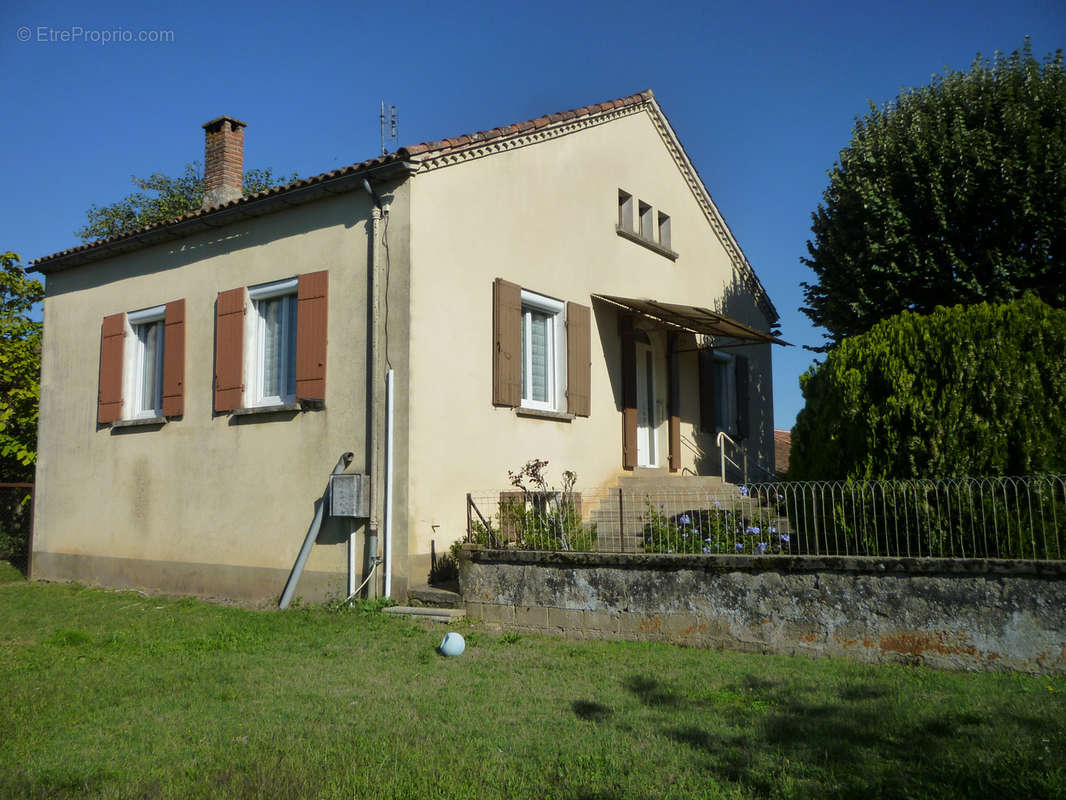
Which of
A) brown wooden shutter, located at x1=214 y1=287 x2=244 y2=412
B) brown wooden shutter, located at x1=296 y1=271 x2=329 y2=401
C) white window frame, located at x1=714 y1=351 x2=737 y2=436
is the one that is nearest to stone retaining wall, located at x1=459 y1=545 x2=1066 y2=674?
brown wooden shutter, located at x1=296 y1=271 x2=329 y2=401

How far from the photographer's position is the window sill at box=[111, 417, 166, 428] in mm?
11992

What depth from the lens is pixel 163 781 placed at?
13.5ft

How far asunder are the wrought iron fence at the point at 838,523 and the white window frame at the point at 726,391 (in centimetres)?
615

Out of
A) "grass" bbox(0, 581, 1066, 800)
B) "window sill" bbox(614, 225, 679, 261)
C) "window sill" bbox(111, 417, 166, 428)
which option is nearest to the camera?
"grass" bbox(0, 581, 1066, 800)

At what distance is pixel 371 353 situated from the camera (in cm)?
967

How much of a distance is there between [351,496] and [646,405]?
20.1 feet

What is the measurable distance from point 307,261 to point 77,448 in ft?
18.4

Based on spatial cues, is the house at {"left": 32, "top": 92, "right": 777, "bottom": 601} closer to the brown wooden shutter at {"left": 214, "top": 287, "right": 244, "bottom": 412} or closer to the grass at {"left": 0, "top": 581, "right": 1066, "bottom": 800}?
the brown wooden shutter at {"left": 214, "top": 287, "right": 244, "bottom": 412}

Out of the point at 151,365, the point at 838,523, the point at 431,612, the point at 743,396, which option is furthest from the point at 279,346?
the point at 743,396

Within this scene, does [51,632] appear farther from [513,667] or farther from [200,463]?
[513,667]

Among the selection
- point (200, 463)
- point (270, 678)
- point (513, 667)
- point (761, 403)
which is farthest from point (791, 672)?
point (761, 403)

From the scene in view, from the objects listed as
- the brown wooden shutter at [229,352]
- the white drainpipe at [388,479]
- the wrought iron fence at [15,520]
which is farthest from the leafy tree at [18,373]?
the white drainpipe at [388,479]

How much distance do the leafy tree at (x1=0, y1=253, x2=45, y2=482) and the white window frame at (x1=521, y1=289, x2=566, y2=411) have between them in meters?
9.64

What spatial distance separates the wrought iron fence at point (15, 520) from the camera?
49.6 feet
